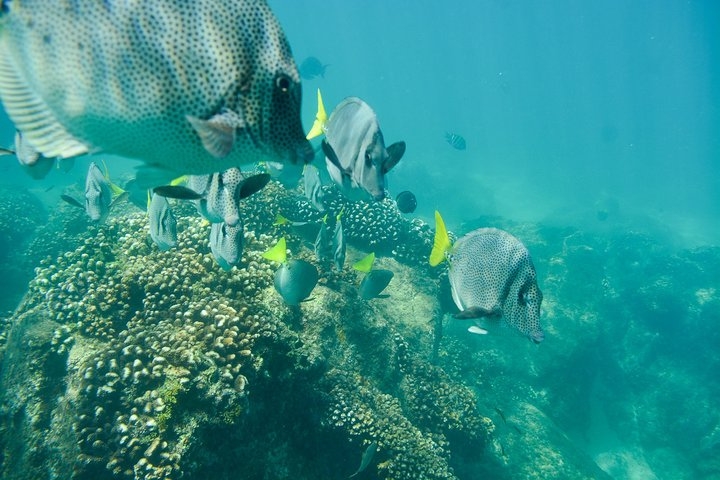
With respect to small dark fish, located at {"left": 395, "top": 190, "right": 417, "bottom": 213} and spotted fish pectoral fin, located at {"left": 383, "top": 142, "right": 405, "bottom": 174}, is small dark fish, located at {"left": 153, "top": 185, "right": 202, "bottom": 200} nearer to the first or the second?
spotted fish pectoral fin, located at {"left": 383, "top": 142, "right": 405, "bottom": 174}

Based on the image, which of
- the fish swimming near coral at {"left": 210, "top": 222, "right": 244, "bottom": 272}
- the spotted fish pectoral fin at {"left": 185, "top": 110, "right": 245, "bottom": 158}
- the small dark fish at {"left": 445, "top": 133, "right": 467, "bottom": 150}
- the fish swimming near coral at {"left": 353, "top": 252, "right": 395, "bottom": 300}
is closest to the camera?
the spotted fish pectoral fin at {"left": 185, "top": 110, "right": 245, "bottom": 158}

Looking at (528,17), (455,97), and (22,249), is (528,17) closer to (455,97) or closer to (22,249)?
(455,97)

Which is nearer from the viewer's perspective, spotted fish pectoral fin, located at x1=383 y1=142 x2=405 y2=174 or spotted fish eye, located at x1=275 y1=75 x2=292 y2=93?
spotted fish eye, located at x1=275 y1=75 x2=292 y2=93

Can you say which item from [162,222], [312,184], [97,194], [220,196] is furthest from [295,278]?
[97,194]

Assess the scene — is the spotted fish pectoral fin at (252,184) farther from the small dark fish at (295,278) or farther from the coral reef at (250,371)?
the coral reef at (250,371)

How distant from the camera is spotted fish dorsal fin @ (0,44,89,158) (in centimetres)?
107

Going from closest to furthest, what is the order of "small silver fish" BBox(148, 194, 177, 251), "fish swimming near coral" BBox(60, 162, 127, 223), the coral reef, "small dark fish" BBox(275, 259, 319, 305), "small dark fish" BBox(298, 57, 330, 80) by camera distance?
the coral reef < "small silver fish" BBox(148, 194, 177, 251) < "small dark fish" BBox(275, 259, 319, 305) < "fish swimming near coral" BBox(60, 162, 127, 223) < "small dark fish" BBox(298, 57, 330, 80)

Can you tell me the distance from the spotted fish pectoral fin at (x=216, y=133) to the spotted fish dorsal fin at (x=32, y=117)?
1.32 ft

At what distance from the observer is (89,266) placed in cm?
595

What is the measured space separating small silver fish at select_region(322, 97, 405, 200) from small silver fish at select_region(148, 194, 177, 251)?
7.75ft

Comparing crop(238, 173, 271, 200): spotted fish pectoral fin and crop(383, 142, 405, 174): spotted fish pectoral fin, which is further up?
crop(383, 142, 405, 174): spotted fish pectoral fin

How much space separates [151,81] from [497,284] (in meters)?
2.35

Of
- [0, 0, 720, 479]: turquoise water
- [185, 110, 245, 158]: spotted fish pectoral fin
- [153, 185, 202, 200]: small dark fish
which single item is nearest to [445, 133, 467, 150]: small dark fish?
[0, 0, 720, 479]: turquoise water

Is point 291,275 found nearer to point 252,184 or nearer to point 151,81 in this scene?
point 252,184
